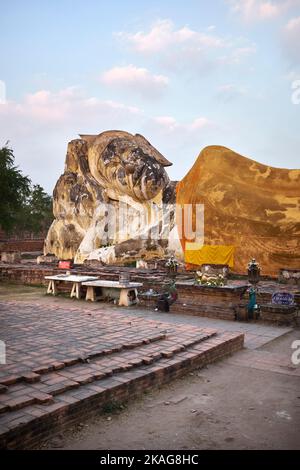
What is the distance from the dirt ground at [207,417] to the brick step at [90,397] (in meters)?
0.09

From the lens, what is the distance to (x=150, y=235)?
18844mm

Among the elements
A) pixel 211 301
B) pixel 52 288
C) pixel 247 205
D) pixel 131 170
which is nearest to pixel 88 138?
pixel 131 170

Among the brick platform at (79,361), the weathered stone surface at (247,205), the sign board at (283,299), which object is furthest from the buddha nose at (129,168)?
the brick platform at (79,361)

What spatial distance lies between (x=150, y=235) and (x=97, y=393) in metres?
15.3

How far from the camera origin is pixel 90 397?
3.50 m

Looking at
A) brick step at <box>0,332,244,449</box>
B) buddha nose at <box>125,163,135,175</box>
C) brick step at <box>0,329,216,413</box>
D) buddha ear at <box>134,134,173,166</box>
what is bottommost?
brick step at <box>0,332,244,449</box>

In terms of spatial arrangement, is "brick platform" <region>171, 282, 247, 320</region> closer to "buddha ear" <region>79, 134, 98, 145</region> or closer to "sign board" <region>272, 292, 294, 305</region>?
"sign board" <region>272, 292, 294, 305</region>

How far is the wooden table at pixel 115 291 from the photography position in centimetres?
944

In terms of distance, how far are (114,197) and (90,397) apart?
1825 cm

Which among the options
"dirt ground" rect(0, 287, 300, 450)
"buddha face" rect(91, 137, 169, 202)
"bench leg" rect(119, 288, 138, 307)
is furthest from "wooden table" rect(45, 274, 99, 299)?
"buddha face" rect(91, 137, 169, 202)

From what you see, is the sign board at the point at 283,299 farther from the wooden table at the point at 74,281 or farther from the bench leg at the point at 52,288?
the bench leg at the point at 52,288

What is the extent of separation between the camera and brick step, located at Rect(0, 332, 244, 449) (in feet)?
9.62

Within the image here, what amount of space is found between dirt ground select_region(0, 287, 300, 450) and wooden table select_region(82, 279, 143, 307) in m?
4.62

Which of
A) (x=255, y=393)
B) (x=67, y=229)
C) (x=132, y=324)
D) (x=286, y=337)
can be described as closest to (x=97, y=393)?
(x=255, y=393)
